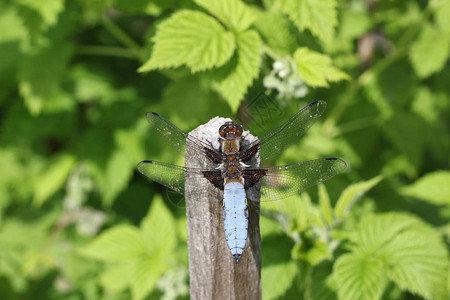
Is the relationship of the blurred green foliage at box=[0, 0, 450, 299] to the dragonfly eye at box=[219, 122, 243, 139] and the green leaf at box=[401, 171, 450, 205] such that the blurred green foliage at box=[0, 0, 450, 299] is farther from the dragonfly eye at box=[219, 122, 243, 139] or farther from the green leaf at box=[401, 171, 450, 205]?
the dragonfly eye at box=[219, 122, 243, 139]

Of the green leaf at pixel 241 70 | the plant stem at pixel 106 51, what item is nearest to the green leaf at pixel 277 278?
the green leaf at pixel 241 70

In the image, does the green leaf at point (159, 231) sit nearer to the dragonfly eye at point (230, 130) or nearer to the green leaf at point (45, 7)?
the green leaf at point (45, 7)

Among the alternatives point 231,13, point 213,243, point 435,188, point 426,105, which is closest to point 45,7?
point 231,13

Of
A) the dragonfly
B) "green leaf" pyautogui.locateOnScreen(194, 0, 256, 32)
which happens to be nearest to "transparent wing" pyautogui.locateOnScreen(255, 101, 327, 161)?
the dragonfly

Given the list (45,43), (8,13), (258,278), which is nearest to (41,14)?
(45,43)

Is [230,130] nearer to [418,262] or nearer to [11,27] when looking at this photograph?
[418,262]

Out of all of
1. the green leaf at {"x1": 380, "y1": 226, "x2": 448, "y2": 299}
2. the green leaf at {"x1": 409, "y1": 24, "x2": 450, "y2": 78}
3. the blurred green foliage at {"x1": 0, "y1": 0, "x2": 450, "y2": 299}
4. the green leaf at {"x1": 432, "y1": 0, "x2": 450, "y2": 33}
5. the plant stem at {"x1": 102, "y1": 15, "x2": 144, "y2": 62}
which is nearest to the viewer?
the green leaf at {"x1": 380, "y1": 226, "x2": 448, "y2": 299}

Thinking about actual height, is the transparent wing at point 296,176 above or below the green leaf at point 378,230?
above
